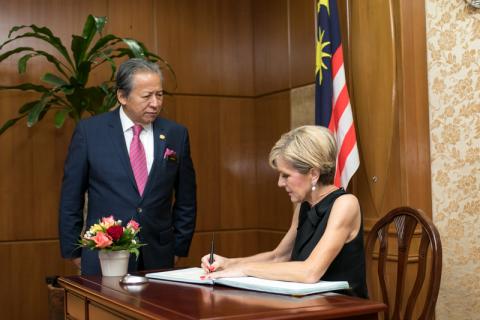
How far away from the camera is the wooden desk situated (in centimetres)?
170

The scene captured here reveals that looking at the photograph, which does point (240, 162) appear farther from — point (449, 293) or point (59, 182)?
point (449, 293)

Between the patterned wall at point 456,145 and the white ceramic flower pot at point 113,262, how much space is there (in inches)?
67.3

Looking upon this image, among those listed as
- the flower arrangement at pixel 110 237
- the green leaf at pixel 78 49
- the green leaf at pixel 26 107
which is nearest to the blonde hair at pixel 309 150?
the flower arrangement at pixel 110 237

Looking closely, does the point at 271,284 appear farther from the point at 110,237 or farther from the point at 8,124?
the point at 8,124

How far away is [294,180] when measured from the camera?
2.42m

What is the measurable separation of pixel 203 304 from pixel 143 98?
1568 millimetres

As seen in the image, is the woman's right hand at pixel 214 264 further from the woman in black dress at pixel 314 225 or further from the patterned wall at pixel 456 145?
the patterned wall at pixel 456 145

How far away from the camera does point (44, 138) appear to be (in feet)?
15.1

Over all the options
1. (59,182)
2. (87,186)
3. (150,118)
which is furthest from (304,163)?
(59,182)

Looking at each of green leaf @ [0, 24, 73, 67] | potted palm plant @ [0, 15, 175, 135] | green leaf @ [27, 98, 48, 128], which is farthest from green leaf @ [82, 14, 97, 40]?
green leaf @ [27, 98, 48, 128]

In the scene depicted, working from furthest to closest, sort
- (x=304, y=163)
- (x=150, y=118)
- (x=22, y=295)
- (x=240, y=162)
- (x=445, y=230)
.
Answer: (x=240, y=162)
(x=22, y=295)
(x=445, y=230)
(x=150, y=118)
(x=304, y=163)

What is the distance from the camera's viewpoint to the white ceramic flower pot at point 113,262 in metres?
2.51

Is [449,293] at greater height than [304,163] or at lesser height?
lesser

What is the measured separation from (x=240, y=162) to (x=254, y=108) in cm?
42
